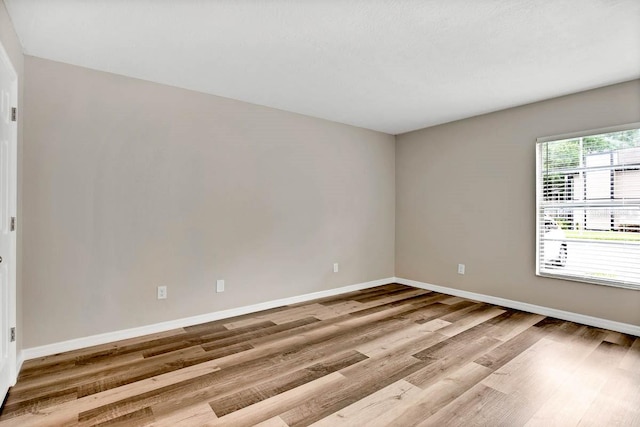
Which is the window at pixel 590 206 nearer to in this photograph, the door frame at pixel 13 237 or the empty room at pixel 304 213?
the empty room at pixel 304 213

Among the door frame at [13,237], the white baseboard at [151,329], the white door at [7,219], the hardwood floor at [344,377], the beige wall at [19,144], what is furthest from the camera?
the white baseboard at [151,329]

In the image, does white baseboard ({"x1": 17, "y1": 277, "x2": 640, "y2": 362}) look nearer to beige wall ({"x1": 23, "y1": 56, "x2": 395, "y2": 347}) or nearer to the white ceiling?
beige wall ({"x1": 23, "y1": 56, "x2": 395, "y2": 347})

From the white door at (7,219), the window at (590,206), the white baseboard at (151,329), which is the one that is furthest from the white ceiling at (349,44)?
the white baseboard at (151,329)

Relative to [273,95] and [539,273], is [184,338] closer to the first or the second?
[273,95]

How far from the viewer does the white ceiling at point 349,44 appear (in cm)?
202

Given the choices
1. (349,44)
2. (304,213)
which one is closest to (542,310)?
(304,213)

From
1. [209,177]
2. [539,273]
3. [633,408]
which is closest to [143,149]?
[209,177]

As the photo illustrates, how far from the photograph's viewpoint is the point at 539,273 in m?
3.73

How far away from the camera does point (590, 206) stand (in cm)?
339

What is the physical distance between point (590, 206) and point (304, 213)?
3.15 metres

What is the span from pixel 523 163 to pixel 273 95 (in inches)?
119

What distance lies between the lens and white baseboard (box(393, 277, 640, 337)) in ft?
10.3

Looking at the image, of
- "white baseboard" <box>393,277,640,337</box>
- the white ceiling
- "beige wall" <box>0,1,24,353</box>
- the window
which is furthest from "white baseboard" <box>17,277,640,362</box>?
the white ceiling

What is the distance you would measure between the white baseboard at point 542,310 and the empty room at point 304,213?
0.07 feet
